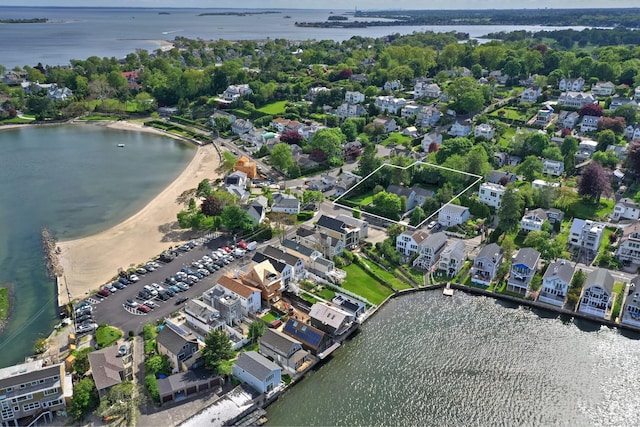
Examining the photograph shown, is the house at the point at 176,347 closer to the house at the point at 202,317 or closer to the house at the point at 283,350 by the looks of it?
the house at the point at 202,317

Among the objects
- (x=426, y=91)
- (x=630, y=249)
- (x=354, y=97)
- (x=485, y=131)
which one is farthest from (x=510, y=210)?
(x=426, y=91)

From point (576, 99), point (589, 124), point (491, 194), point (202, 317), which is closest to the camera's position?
point (202, 317)

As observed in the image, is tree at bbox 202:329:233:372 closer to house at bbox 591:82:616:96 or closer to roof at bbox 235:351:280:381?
roof at bbox 235:351:280:381

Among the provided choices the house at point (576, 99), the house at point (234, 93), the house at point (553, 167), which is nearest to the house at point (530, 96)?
the house at point (576, 99)

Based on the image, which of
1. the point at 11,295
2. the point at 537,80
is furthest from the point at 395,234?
the point at 537,80

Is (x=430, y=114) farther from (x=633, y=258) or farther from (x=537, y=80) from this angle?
(x=633, y=258)

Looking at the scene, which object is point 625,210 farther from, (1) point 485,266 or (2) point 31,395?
(2) point 31,395
